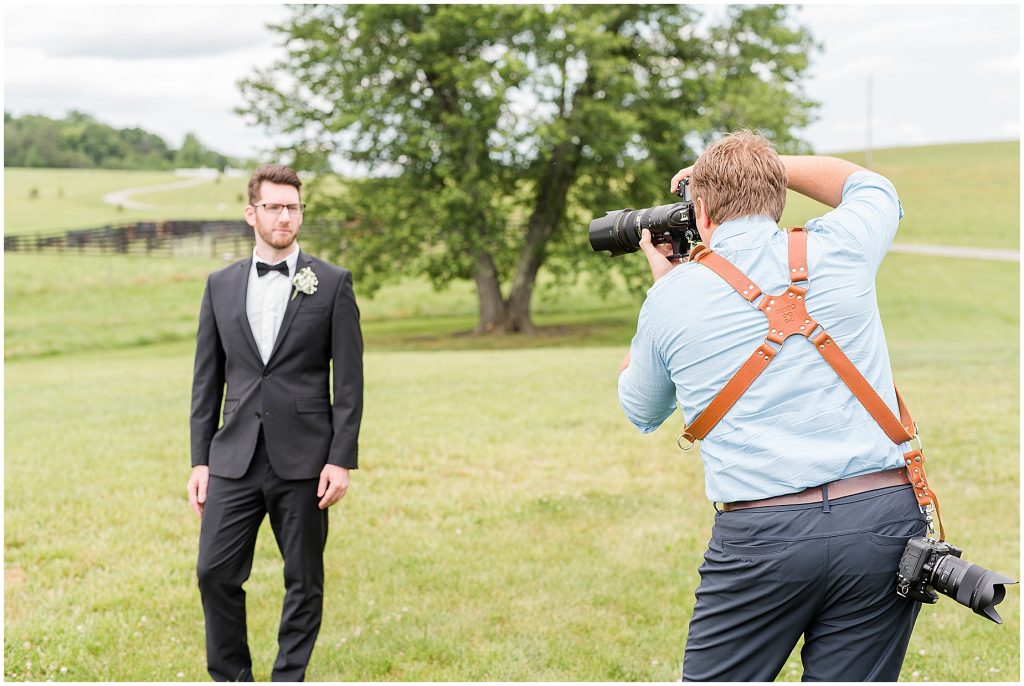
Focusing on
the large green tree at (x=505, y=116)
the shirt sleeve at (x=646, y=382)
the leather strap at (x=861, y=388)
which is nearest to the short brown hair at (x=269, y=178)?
the shirt sleeve at (x=646, y=382)

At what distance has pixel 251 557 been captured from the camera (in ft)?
16.3

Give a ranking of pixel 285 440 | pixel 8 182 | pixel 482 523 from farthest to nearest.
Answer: pixel 8 182, pixel 482 523, pixel 285 440

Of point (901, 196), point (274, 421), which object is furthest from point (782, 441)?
point (901, 196)

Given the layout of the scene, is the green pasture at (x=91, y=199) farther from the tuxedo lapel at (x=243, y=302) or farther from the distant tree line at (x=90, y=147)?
the tuxedo lapel at (x=243, y=302)

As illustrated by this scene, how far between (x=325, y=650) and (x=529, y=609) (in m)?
1.33

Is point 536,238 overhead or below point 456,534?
overhead

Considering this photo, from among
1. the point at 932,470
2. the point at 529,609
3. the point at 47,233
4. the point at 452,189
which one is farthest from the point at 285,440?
the point at 47,233

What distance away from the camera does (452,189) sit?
2716 centimetres

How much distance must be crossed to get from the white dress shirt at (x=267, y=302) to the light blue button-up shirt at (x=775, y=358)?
8.29ft

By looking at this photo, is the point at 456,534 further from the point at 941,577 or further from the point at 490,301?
the point at 490,301

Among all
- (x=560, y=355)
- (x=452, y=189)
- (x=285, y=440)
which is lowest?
(x=560, y=355)

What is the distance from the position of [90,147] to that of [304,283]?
96891 mm

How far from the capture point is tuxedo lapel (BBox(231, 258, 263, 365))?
4.93 meters

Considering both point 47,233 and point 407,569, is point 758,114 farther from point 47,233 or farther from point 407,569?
point 47,233
